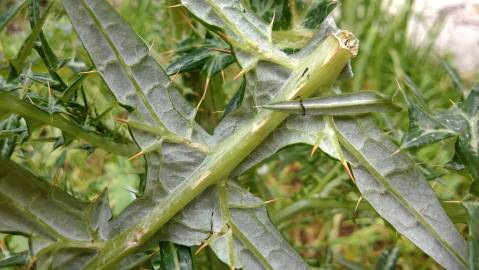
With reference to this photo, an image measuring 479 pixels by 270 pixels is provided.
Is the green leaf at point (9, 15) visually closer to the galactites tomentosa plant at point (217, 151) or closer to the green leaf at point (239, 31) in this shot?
the galactites tomentosa plant at point (217, 151)

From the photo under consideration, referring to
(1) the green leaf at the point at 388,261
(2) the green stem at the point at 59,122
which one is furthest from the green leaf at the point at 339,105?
(1) the green leaf at the point at 388,261

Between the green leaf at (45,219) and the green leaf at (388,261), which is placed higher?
the green leaf at (45,219)

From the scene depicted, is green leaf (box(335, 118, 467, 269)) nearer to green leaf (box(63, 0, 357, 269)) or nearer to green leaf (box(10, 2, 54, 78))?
green leaf (box(63, 0, 357, 269))

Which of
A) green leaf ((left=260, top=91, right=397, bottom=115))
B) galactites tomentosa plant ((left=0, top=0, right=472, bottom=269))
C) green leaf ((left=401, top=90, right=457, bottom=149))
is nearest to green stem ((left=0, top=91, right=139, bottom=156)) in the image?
galactites tomentosa plant ((left=0, top=0, right=472, bottom=269))

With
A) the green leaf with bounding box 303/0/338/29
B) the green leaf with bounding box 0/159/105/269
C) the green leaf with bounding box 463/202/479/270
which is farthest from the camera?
the green leaf with bounding box 303/0/338/29

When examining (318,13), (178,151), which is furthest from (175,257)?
(318,13)

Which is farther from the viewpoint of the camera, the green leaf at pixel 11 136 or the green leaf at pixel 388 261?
the green leaf at pixel 388 261

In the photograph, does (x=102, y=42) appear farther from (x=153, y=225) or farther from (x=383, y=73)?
(x=383, y=73)
